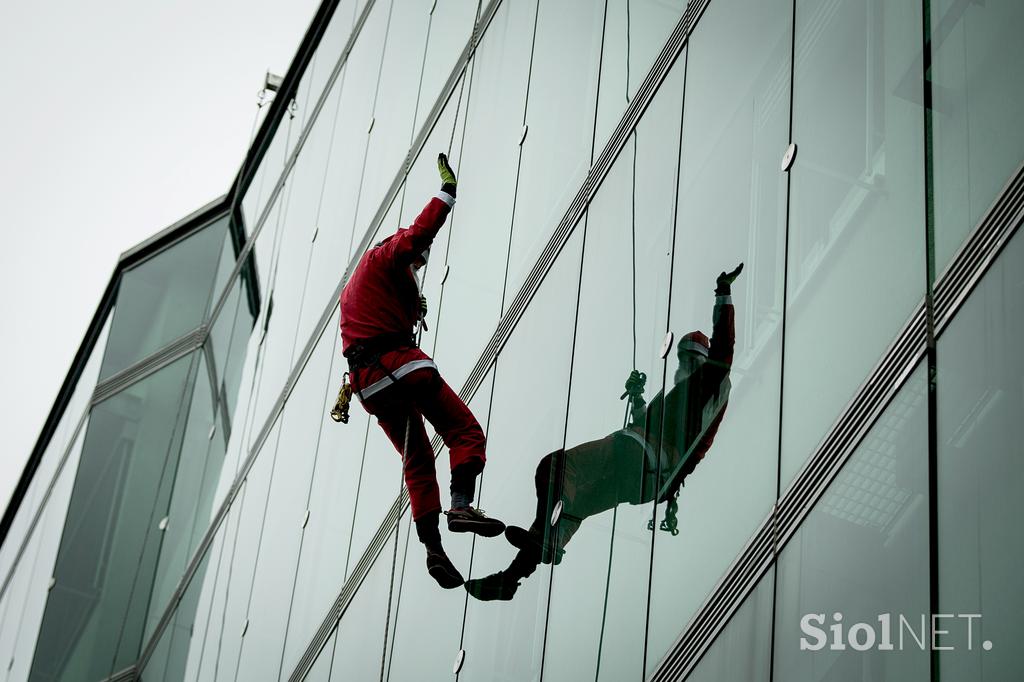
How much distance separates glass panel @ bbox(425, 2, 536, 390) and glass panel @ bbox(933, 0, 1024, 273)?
4132 mm

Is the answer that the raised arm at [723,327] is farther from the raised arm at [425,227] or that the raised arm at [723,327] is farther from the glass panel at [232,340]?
the glass panel at [232,340]

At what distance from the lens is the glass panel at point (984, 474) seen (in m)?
3.29

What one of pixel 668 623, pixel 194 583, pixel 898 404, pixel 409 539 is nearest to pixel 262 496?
pixel 194 583

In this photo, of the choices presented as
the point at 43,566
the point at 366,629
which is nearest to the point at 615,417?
the point at 366,629

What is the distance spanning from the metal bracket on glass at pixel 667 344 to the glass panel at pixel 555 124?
6.21ft

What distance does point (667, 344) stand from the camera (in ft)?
17.8

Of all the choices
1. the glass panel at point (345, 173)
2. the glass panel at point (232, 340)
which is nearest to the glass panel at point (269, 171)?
the glass panel at point (232, 340)

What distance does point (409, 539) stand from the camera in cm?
807

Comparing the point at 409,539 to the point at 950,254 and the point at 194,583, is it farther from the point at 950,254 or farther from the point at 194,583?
the point at 194,583

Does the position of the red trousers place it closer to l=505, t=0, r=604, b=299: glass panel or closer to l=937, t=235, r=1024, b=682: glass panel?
l=505, t=0, r=604, b=299: glass panel

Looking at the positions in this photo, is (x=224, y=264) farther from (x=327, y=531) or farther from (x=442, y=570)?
(x=442, y=570)

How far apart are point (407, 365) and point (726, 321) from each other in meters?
2.28

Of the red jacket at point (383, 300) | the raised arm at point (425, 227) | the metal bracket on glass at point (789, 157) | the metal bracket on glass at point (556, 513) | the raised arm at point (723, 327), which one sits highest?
the raised arm at point (425, 227)

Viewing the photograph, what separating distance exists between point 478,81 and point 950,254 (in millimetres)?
5945
